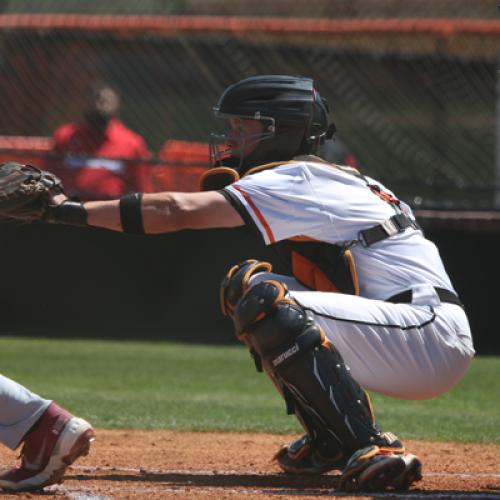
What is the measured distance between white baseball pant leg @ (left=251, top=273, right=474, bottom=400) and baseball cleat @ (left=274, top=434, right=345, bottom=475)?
0.51 meters

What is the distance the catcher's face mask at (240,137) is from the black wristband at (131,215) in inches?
23.9

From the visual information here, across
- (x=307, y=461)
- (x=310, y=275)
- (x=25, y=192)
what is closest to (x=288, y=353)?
(x=310, y=275)

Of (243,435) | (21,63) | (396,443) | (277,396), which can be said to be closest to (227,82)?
(21,63)

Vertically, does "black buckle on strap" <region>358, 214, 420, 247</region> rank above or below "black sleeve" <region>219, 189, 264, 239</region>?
below

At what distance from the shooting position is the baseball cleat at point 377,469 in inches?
159

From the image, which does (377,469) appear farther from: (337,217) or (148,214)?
(148,214)

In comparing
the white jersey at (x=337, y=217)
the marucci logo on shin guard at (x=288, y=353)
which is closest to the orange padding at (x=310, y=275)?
the white jersey at (x=337, y=217)

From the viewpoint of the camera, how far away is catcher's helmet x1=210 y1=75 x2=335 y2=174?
179 inches

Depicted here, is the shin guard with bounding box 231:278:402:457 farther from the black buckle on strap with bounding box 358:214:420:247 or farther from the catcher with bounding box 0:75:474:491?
the black buckle on strap with bounding box 358:214:420:247

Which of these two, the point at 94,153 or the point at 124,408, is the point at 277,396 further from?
the point at 94,153

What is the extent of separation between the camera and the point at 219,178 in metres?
4.49

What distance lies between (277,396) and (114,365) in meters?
1.60

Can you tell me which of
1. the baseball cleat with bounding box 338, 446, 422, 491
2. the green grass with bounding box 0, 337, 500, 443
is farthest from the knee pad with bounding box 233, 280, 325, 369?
the green grass with bounding box 0, 337, 500, 443

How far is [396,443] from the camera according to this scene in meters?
4.15
